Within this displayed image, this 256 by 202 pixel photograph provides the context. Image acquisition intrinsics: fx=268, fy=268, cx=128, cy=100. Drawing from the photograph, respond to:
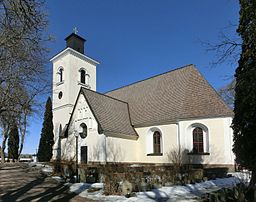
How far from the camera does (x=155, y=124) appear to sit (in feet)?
91.3

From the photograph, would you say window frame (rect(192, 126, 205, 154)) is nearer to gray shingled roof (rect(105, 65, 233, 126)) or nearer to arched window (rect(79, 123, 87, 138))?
gray shingled roof (rect(105, 65, 233, 126))

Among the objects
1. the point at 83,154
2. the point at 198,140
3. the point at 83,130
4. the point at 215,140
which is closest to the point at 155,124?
the point at 198,140

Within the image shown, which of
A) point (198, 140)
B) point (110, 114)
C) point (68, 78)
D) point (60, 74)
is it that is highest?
point (60, 74)

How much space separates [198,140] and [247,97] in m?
16.0

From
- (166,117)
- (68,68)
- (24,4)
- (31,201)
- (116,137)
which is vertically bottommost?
(31,201)

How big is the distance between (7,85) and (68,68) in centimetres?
2205

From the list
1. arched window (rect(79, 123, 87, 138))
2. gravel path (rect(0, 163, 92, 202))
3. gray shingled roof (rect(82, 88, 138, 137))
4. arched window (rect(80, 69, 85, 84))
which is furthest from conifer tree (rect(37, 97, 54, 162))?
gravel path (rect(0, 163, 92, 202))

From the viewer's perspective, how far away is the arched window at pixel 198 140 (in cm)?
2477

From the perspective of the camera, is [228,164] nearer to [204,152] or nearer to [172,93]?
[204,152]

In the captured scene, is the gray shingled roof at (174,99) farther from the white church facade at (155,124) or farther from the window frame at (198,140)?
the window frame at (198,140)

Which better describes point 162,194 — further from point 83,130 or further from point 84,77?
point 84,77

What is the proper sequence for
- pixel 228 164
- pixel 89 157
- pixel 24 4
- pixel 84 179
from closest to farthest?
pixel 24 4, pixel 84 179, pixel 228 164, pixel 89 157

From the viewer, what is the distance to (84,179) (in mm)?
16844

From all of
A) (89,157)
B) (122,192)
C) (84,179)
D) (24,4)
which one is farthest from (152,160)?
(24,4)
